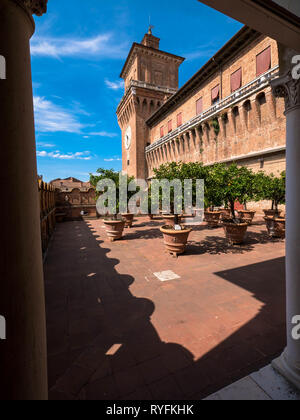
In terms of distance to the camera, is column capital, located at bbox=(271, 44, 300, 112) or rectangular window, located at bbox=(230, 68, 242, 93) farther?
rectangular window, located at bbox=(230, 68, 242, 93)

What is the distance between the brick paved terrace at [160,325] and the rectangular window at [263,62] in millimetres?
15878

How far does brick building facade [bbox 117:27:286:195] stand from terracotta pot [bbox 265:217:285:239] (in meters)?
6.10

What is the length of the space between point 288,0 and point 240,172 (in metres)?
7.14

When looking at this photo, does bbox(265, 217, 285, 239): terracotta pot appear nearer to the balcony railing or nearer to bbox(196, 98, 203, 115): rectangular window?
the balcony railing

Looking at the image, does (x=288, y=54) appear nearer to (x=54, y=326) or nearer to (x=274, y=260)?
(x=54, y=326)

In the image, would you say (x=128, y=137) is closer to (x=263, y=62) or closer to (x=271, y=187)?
(x=263, y=62)

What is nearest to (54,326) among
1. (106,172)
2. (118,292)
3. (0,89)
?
(118,292)

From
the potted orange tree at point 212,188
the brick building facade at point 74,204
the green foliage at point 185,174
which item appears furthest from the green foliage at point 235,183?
the brick building facade at point 74,204

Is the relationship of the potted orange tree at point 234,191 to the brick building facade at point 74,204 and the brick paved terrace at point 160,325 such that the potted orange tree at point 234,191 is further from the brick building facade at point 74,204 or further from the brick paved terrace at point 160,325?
the brick building facade at point 74,204

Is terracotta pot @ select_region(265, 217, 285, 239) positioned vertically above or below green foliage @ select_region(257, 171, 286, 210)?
below

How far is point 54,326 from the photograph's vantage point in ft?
10.2

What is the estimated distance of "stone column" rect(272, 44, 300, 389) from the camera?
192cm

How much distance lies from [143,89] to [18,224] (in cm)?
3633

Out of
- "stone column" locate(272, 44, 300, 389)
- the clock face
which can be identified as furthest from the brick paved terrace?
the clock face
